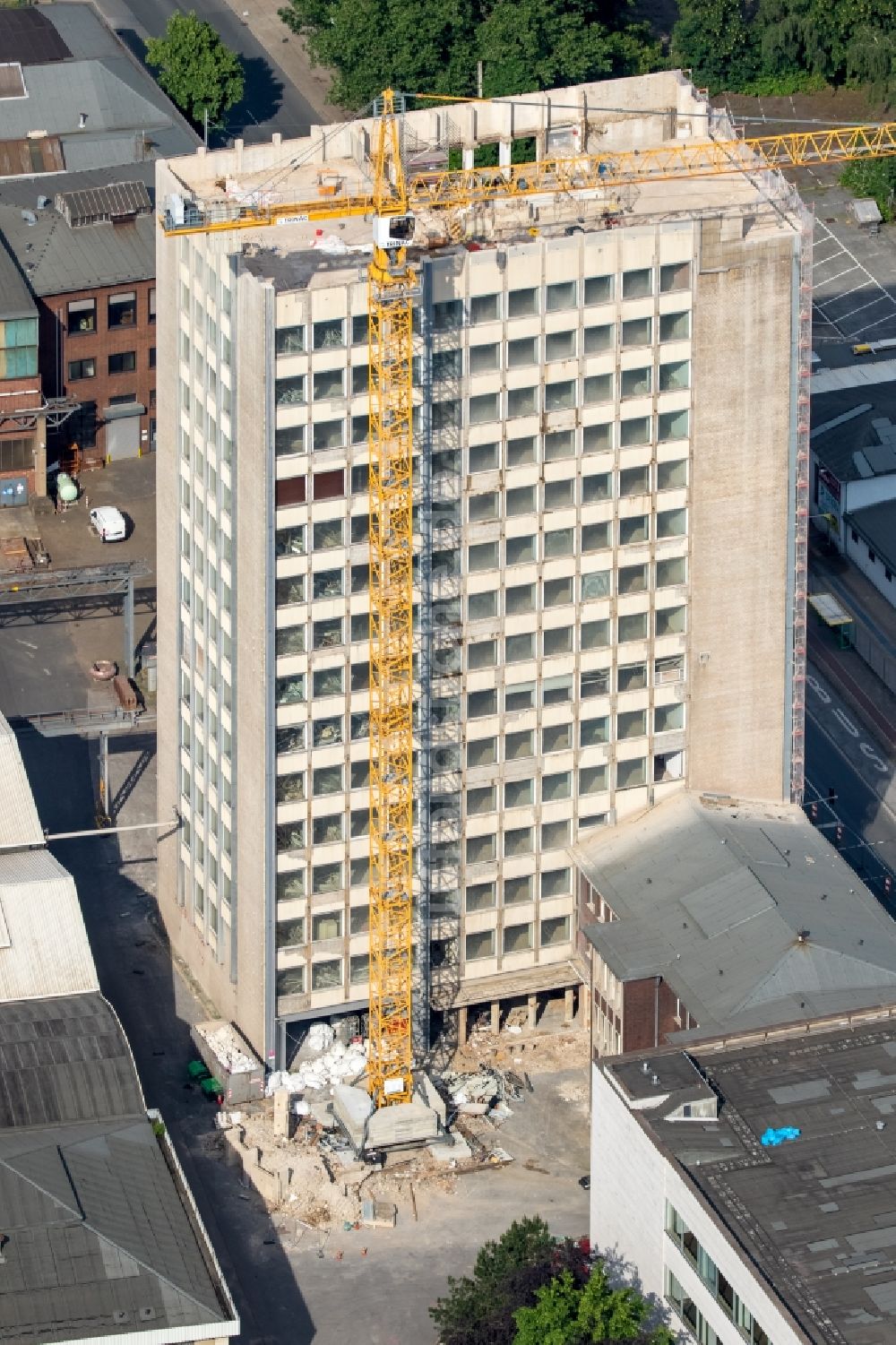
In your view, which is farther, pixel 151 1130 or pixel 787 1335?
pixel 151 1130

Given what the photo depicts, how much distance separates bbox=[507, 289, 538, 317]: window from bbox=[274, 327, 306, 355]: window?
12.3 metres

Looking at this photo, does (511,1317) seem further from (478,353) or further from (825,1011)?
(478,353)

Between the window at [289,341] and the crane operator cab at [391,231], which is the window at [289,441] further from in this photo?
the crane operator cab at [391,231]

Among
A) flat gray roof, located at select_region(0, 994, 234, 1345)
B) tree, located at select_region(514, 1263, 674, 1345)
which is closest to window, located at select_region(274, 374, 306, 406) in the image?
flat gray roof, located at select_region(0, 994, 234, 1345)

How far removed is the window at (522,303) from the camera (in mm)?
198875

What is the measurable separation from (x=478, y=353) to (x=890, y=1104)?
4709 centimetres

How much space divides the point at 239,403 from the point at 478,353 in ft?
44.6

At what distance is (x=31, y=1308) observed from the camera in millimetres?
183000

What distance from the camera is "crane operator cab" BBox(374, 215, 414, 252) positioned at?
190 m

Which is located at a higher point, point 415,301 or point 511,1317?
point 415,301

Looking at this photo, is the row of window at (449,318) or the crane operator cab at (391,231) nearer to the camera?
the crane operator cab at (391,231)

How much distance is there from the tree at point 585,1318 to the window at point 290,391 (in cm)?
4946

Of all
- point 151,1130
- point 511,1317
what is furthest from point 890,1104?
point 151,1130

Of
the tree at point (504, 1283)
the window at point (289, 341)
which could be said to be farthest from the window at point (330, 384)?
the tree at point (504, 1283)
